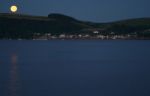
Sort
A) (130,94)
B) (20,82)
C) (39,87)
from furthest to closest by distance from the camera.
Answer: (20,82) → (39,87) → (130,94)

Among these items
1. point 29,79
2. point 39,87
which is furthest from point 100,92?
point 29,79

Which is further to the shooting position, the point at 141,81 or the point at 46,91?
the point at 141,81

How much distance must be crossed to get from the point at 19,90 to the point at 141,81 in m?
12.1

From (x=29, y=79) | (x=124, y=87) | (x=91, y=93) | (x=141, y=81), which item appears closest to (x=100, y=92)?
(x=91, y=93)

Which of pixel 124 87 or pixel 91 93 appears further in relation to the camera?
pixel 124 87

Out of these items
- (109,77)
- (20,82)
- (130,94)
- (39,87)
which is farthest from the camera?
(109,77)

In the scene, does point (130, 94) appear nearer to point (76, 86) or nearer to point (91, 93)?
point (91, 93)

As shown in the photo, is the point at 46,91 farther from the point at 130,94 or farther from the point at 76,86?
the point at 130,94

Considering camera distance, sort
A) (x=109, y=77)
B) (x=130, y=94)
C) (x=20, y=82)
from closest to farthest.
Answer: (x=130, y=94) < (x=20, y=82) < (x=109, y=77)

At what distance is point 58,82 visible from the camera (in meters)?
37.6

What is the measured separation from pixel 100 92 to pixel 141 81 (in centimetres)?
764

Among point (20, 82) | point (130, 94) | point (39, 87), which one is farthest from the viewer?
point (20, 82)

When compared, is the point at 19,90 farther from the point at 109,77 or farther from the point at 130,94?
the point at 109,77

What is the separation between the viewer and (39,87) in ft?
110
